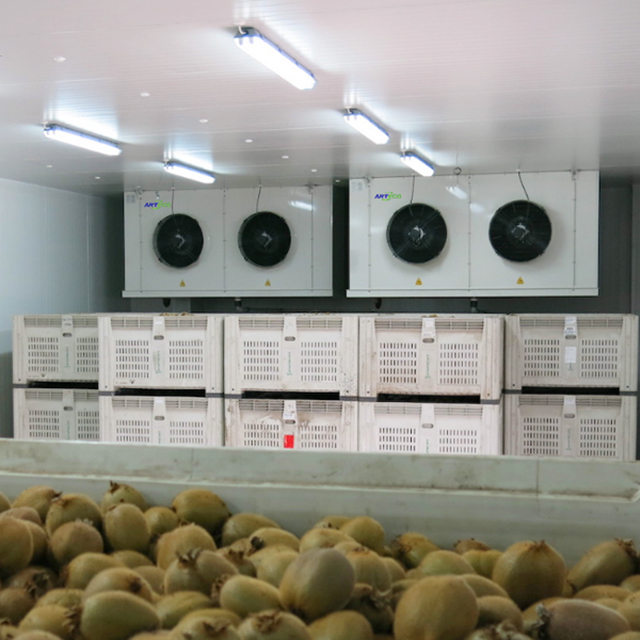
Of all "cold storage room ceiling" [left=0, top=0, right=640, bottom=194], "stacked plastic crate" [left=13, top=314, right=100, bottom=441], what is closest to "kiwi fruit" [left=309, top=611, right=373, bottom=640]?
"cold storage room ceiling" [left=0, top=0, right=640, bottom=194]

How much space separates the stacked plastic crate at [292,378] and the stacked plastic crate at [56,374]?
1.37m

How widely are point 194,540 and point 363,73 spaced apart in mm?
3912

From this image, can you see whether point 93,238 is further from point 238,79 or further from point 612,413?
point 612,413

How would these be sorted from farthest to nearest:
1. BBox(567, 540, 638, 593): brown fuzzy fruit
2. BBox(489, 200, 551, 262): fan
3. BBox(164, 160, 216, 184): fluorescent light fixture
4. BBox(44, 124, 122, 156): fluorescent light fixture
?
BBox(489, 200, 551, 262): fan < BBox(164, 160, 216, 184): fluorescent light fixture < BBox(44, 124, 122, 156): fluorescent light fixture < BBox(567, 540, 638, 593): brown fuzzy fruit

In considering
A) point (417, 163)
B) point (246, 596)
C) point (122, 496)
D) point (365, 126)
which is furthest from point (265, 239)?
point (246, 596)

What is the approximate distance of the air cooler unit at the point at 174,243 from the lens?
32.5 ft

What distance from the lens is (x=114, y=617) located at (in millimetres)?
1220

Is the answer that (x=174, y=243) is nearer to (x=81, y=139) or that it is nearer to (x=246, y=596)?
(x=81, y=139)

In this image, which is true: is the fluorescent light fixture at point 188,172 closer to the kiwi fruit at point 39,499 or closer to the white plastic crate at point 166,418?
the white plastic crate at point 166,418

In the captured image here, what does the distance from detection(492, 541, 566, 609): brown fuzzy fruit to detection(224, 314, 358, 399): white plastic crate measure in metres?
3.90

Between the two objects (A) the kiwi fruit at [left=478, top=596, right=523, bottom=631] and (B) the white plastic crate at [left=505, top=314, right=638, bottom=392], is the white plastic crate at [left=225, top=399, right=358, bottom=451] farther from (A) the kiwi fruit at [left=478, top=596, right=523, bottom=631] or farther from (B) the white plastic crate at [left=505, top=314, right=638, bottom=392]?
(A) the kiwi fruit at [left=478, top=596, right=523, bottom=631]

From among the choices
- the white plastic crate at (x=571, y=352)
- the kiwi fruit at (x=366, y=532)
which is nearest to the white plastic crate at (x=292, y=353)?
the white plastic crate at (x=571, y=352)

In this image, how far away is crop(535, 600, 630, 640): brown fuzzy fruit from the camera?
121 centimetres

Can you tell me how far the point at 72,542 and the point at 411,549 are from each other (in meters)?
0.70
